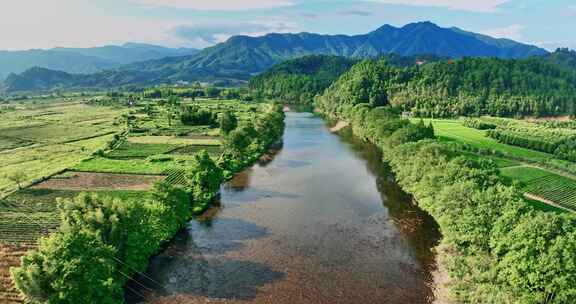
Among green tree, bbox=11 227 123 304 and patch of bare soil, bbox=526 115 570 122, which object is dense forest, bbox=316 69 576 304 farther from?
patch of bare soil, bbox=526 115 570 122

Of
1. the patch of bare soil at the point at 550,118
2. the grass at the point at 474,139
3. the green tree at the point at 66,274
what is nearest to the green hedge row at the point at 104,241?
the green tree at the point at 66,274

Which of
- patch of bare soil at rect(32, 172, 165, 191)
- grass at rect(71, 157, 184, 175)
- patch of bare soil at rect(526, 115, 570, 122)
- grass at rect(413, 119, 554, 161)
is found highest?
patch of bare soil at rect(526, 115, 570, 122)

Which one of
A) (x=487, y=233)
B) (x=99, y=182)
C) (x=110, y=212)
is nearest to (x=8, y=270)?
(x=110, y=212)

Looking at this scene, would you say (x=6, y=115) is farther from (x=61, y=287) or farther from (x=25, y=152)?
(x=61, y=287)

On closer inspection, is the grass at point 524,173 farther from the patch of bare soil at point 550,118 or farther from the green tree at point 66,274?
the patch of bare soil at point 550,118

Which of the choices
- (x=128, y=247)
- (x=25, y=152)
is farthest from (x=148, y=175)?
(x=25, y=152)

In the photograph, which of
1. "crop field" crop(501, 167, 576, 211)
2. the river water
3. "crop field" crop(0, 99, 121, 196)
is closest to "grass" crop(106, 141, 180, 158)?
"crop field" crop(0, 99, 121, 196)

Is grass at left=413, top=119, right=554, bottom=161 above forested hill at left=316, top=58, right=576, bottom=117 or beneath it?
beneath
